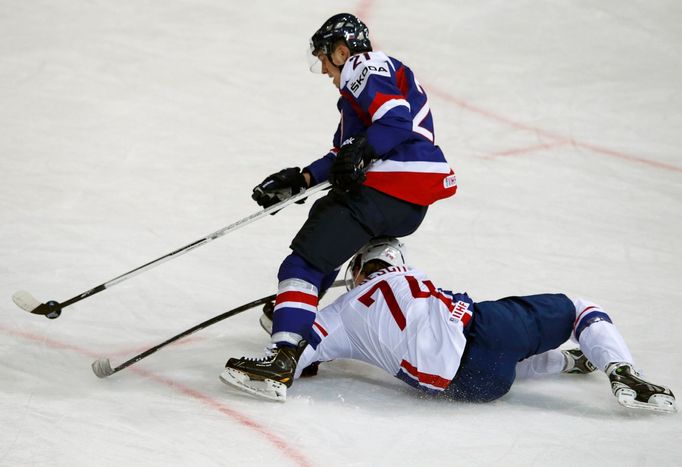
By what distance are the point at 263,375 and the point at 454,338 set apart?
55 centimetres

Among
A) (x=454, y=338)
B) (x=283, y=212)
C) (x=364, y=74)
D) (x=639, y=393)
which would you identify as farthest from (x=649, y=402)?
(x=283, y=212)

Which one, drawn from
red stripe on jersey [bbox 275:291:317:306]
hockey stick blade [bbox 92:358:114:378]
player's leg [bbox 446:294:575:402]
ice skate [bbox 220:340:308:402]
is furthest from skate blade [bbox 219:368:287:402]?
player's leg [bbox 446:294:575:402]

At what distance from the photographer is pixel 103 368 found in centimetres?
319

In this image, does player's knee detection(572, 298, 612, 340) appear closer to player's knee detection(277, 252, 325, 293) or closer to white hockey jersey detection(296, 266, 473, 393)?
white hockey jersey detection(296, 266, 473, 393)

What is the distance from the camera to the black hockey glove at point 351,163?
3.18 metres

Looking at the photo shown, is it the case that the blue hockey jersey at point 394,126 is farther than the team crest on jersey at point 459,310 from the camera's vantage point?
Yes

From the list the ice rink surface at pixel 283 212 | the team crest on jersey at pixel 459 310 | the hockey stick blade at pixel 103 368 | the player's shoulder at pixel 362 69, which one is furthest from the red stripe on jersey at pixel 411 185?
the hockey stick blade at pixel 103 368

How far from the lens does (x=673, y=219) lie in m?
4.76

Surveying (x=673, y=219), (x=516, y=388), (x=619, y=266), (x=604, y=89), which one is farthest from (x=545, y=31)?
(x=516, y=388)

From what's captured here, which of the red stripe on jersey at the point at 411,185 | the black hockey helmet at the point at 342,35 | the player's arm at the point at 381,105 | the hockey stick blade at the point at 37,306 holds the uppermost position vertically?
the black hockey helmet at the point at 342,35

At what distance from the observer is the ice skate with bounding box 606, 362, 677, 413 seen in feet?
9.70

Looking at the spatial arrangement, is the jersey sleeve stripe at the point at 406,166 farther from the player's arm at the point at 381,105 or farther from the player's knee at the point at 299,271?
the player's knee at the point at 299,271

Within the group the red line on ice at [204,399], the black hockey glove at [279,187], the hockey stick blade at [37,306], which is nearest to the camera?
the red line on ice at [204,399]

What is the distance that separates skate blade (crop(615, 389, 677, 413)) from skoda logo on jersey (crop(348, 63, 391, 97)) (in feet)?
3.84
